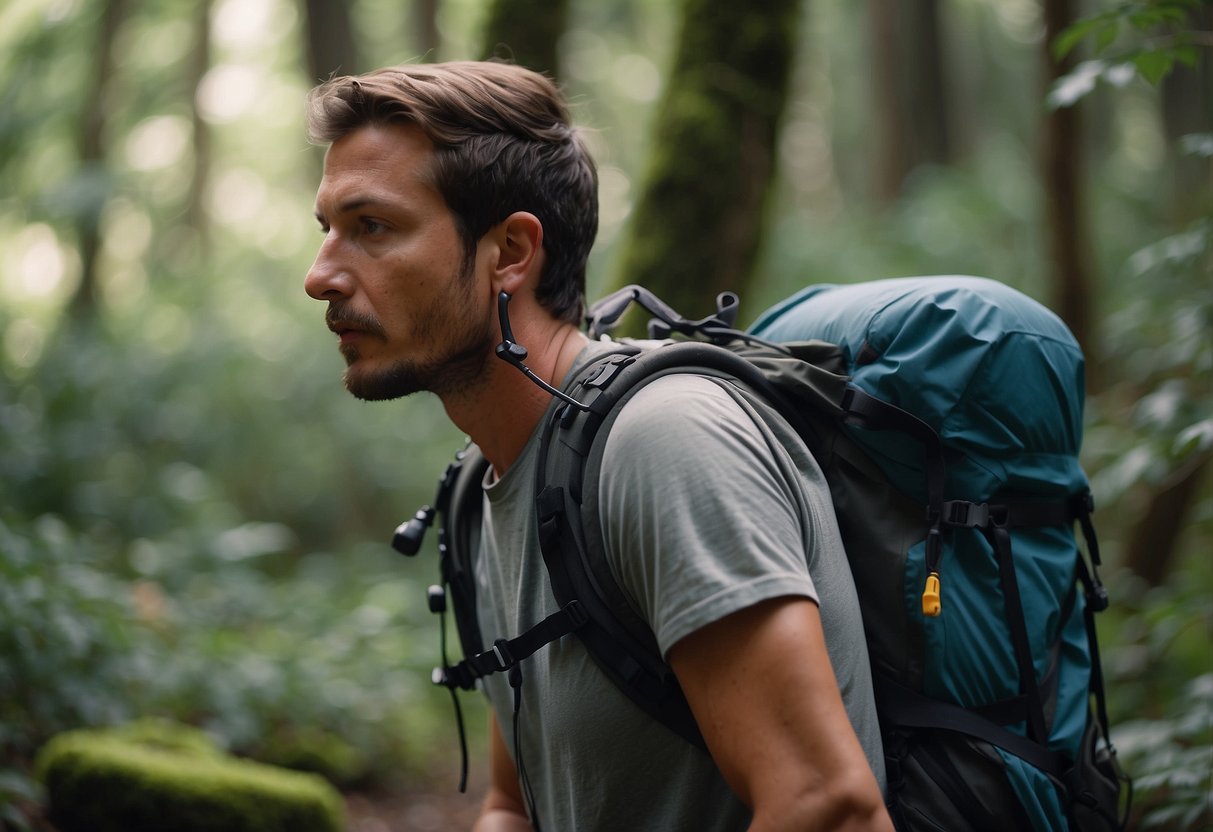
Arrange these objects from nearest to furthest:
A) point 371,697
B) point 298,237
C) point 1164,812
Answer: point 1164,812
point 371,697
point 298,237

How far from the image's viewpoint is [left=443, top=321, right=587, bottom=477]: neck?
7.06 ft

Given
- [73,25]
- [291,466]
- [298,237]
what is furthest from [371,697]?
[298,237]

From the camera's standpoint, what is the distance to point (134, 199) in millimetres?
10500

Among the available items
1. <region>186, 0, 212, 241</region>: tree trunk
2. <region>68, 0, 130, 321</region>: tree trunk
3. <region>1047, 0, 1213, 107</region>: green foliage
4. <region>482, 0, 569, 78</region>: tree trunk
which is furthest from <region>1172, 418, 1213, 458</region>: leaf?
<region>186, 0, 212, 241</region>: tree trunk

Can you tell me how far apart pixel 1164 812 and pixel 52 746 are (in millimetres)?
3742

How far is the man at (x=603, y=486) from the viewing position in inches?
62.2

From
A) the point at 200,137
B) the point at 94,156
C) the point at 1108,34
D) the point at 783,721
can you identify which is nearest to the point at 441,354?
the point at 783,721

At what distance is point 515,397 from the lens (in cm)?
216

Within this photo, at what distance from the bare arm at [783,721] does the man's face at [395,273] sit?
82 centimetres

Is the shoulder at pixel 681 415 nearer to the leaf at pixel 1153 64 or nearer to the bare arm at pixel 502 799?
the bare arm at pixel 502 799

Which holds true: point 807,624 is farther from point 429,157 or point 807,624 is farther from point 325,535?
point 325,535

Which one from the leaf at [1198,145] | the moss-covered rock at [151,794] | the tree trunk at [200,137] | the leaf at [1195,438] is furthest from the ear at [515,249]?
the tree trunk at [200,137]

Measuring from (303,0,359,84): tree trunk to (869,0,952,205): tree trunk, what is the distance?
6.96 meters

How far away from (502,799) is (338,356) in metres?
9.27
